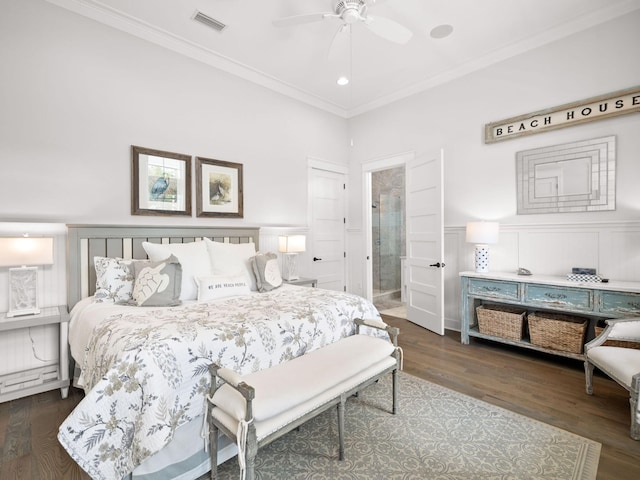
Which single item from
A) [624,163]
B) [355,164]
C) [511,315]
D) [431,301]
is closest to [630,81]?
[624,163]

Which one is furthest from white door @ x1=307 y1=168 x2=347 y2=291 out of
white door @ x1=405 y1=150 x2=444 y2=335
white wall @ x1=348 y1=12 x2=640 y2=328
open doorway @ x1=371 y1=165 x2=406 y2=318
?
white door @ x1=405 y1=150 x2=444 y2=335

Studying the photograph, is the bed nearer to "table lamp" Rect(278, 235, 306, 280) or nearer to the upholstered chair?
"table lamp" Rect(278, 235, 306, 280)

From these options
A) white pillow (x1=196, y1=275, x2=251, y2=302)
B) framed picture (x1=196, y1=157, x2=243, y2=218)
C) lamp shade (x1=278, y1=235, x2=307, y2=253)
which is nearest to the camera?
white pillow (x1=196, y1=275, x2=251, y2=302)

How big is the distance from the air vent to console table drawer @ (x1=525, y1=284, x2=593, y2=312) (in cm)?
400

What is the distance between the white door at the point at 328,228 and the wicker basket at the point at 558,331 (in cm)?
276

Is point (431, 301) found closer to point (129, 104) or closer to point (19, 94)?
point (129, 104)

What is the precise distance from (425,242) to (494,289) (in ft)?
3.32

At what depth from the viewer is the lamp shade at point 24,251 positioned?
7.44 feet

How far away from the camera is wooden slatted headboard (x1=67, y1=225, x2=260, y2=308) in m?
2.71

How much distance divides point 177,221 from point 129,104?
121 cm

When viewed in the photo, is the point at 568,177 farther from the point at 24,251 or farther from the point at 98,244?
the point at 24,251

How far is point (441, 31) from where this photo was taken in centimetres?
325

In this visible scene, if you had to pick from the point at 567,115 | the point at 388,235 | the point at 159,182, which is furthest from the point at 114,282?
the point at 388,235

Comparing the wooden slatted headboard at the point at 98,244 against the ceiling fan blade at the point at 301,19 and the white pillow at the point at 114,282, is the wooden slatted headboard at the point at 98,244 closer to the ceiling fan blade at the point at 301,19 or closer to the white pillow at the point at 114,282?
the white pillow at the point at 114,282
